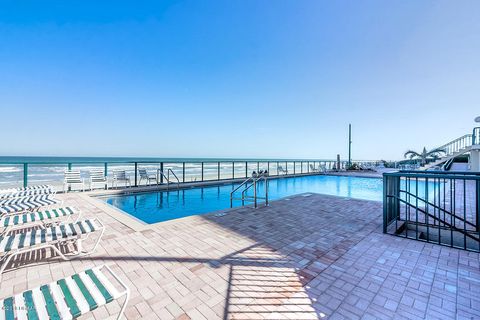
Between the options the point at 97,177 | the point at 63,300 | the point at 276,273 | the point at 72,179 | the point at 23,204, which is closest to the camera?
the point at 63,300

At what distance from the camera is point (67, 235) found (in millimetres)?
2473

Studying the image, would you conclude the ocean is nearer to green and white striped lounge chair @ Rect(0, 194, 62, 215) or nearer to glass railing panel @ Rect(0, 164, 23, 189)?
glass railing panel @ Rect(0, 164, 23, 189)

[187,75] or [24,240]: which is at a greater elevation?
→ [187,75]

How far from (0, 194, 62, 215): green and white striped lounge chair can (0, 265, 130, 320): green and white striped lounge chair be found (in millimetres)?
3152

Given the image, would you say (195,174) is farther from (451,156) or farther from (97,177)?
(451,156)

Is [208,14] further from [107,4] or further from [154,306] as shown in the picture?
[154,306]

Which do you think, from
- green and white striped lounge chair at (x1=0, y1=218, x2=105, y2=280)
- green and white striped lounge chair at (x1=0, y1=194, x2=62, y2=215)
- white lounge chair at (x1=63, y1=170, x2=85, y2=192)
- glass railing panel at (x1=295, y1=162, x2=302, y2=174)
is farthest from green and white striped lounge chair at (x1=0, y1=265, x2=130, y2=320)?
glass railing panel at (x1=295, y1=162, x2=302, y2=174)

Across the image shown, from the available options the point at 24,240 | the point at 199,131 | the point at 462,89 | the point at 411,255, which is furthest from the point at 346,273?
A: the point at 199,131

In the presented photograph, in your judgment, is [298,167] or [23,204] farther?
[298,167]

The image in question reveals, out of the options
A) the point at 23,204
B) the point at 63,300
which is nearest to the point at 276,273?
the point at 63,300

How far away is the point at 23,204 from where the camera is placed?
3.69 m

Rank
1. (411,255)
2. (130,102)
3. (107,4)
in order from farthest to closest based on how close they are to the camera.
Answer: (130,102), (107,4), (411,255)

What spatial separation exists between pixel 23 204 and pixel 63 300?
3.73 m

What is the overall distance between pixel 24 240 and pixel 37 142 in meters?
31.4
